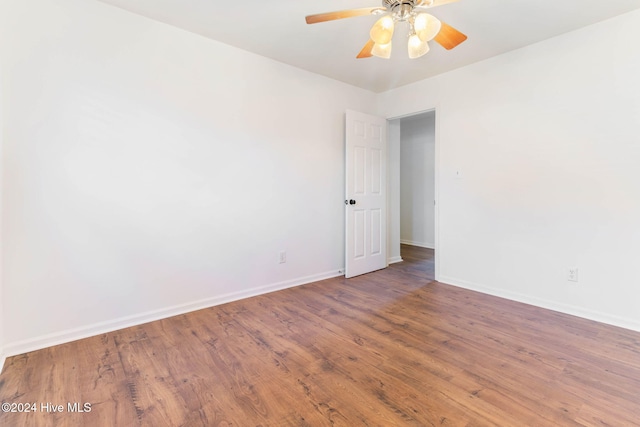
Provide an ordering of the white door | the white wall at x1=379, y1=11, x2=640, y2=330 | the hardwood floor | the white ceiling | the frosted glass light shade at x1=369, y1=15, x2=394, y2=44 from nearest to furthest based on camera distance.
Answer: the hardwood floor < the frosted glass light shade at x1=369, y1=15, x2=394, y2=44 < the white ceiling < the white wall at x1=379, y1=11, x2=640, y2=330 < the white door

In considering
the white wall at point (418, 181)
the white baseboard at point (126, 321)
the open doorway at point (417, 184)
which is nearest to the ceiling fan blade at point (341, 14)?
the white baseboard at point (126, 321)

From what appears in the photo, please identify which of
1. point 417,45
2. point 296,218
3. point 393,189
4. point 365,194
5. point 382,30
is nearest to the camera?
point 382,30

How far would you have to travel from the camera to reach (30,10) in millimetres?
1962

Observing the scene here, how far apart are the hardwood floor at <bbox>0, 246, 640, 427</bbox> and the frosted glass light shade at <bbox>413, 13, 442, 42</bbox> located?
201 cm

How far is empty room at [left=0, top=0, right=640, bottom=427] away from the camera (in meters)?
1.64

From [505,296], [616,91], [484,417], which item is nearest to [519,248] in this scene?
[505,296]

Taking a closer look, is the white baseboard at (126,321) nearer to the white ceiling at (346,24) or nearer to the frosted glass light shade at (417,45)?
the white ceiling at (346,24)

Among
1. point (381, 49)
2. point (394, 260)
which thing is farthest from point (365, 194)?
point (381, 49)

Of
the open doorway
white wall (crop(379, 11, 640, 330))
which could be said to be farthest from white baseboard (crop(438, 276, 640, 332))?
the open doorway

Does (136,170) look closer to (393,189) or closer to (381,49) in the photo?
(381,49)

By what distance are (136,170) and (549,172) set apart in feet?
11.7

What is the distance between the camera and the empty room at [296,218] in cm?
164

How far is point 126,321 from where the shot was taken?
2359 millimetres

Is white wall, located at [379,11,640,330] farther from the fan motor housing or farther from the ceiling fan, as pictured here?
the fan motor housing
